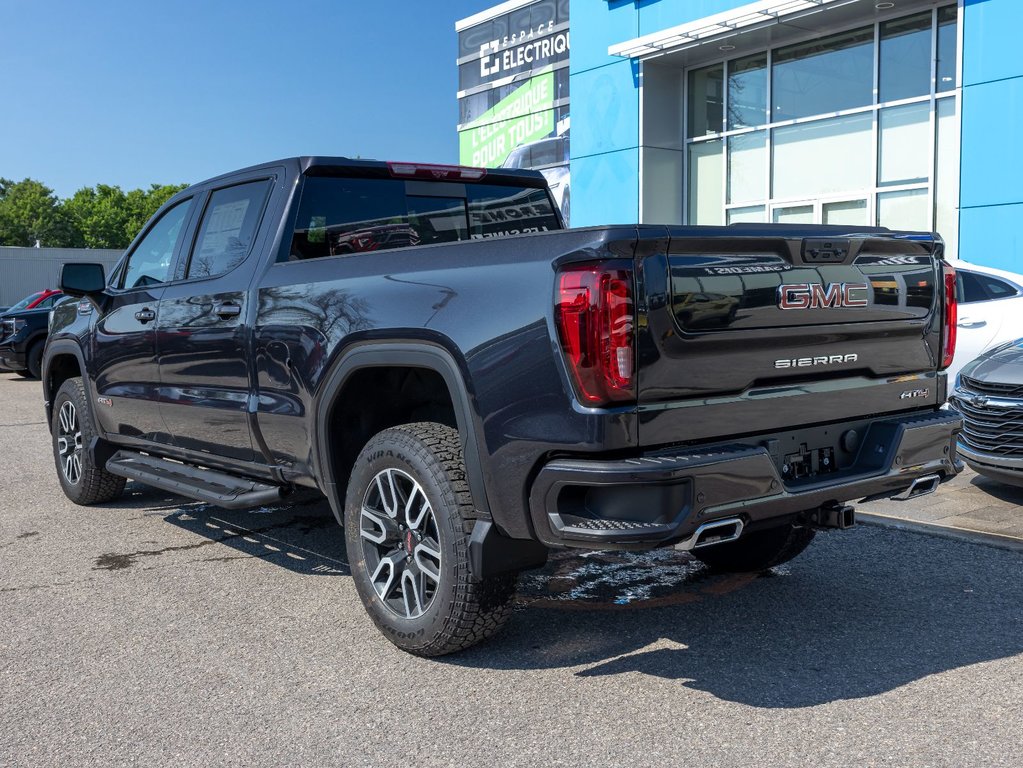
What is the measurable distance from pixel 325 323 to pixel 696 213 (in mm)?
14397

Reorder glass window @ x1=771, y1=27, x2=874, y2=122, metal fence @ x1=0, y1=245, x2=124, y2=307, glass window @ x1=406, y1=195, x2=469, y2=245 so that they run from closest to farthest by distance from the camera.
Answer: glass window @ x1=406, y1=195, x2=469, y2=245 → glass window @ x1=771, y1=27, x2=874, y2=122 → metal fence @ x1=0, y1=245, x2=124, y2=307

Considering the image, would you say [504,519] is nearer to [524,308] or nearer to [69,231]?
[524,308]

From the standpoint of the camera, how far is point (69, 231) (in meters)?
114

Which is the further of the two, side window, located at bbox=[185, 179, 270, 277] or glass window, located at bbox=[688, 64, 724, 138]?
glass window, located at bbox=[688, 64, 724, 138]

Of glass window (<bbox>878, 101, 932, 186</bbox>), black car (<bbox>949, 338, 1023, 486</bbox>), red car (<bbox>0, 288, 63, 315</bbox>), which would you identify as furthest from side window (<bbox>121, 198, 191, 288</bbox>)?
red car (<bbox>0, 288, 63, 315</bbox>)

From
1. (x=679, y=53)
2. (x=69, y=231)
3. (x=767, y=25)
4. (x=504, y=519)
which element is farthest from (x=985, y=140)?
(x=69, y=231)

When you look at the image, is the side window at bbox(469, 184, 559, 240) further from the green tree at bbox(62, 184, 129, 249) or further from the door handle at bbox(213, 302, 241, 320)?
the green tree at bbox(62, 184, 129, 249)

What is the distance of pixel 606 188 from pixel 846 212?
Answer: 4.40 m

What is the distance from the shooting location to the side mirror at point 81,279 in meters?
5.90

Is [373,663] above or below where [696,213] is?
below

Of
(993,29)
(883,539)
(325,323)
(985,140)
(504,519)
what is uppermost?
(993,29)

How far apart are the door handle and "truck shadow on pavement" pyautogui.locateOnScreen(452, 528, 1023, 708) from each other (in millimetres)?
1846

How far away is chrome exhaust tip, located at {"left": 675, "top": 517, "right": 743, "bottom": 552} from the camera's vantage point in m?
3.17

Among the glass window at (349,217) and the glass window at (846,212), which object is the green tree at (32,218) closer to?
the glass window at (846,212)
